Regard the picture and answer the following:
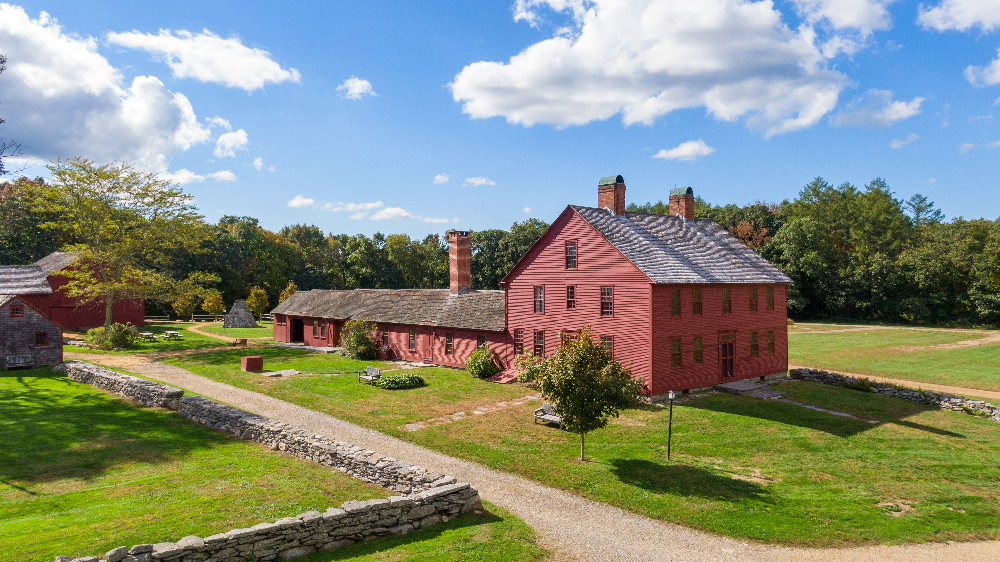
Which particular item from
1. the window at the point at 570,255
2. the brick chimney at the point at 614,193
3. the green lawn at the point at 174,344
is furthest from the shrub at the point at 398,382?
the green lawn at the point at 174,344

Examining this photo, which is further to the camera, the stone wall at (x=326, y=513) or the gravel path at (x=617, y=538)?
the gravel path at (x=617, y=538)

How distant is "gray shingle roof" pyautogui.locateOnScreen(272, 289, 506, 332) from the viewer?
35.8 m

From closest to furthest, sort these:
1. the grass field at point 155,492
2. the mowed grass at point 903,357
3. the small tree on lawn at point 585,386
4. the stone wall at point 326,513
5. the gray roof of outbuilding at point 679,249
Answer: the stone wall at point 326,513, the grass field at point 155,492, the small tree on lawn at point 585,386, the gray roof of outbuilding at point 679,249, the mowed grass at point 903,357

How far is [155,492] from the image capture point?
13758mm

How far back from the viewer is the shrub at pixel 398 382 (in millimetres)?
29328

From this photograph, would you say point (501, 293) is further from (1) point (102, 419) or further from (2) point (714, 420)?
(1) point (102, 419)

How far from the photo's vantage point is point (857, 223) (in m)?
82.4

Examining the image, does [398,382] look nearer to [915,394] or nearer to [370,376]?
[370,376]

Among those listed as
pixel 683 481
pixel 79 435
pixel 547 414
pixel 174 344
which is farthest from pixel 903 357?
pixel 174 344

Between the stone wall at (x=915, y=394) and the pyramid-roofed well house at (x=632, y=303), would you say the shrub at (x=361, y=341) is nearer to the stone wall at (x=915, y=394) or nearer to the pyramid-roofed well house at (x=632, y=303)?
the pyramid-roofed well house at (x=632, y=303)

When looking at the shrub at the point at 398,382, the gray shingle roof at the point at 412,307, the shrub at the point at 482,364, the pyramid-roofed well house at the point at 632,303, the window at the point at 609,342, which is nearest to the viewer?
the pyramid-roofed well house at the point at 632,303

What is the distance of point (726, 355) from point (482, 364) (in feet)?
46.5

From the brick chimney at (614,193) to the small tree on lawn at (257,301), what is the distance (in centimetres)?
5750

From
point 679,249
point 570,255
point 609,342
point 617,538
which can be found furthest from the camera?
point 679,249
